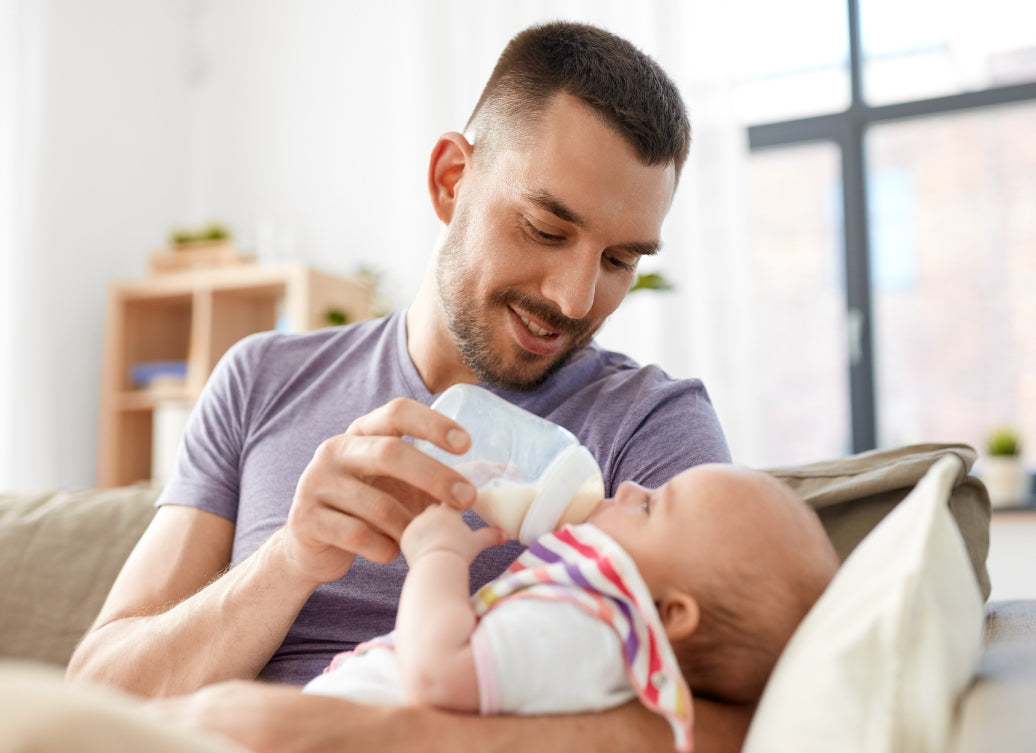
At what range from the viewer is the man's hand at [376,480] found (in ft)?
2.85

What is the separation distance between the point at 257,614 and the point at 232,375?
0.47 metres

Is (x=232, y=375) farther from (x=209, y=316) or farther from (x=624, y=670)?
(x=209, y=316)

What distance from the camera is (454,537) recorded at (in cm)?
85

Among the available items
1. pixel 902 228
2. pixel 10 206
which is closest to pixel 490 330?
pixel 902 228

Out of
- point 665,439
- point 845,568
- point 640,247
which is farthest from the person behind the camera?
point 640,247

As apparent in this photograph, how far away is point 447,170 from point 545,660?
38.2 inches

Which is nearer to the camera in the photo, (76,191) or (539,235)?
(539,235)

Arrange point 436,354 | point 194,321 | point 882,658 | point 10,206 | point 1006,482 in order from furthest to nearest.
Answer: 1. point 194,321
2. point 10,206
3. point 1006,482
4. point 436,354
5. point 882,658

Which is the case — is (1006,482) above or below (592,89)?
below

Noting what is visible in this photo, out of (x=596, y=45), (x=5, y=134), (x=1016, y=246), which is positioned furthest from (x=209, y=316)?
(x=1016, y=246)

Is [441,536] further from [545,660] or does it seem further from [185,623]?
[185,623]

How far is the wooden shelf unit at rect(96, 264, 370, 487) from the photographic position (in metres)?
3.44

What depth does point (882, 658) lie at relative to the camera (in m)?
0.70

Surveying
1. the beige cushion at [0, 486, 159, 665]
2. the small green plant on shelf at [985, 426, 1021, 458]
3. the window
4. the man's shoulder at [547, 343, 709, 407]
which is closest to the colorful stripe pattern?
the man's shoulder at [547, 343, 709, 407]
